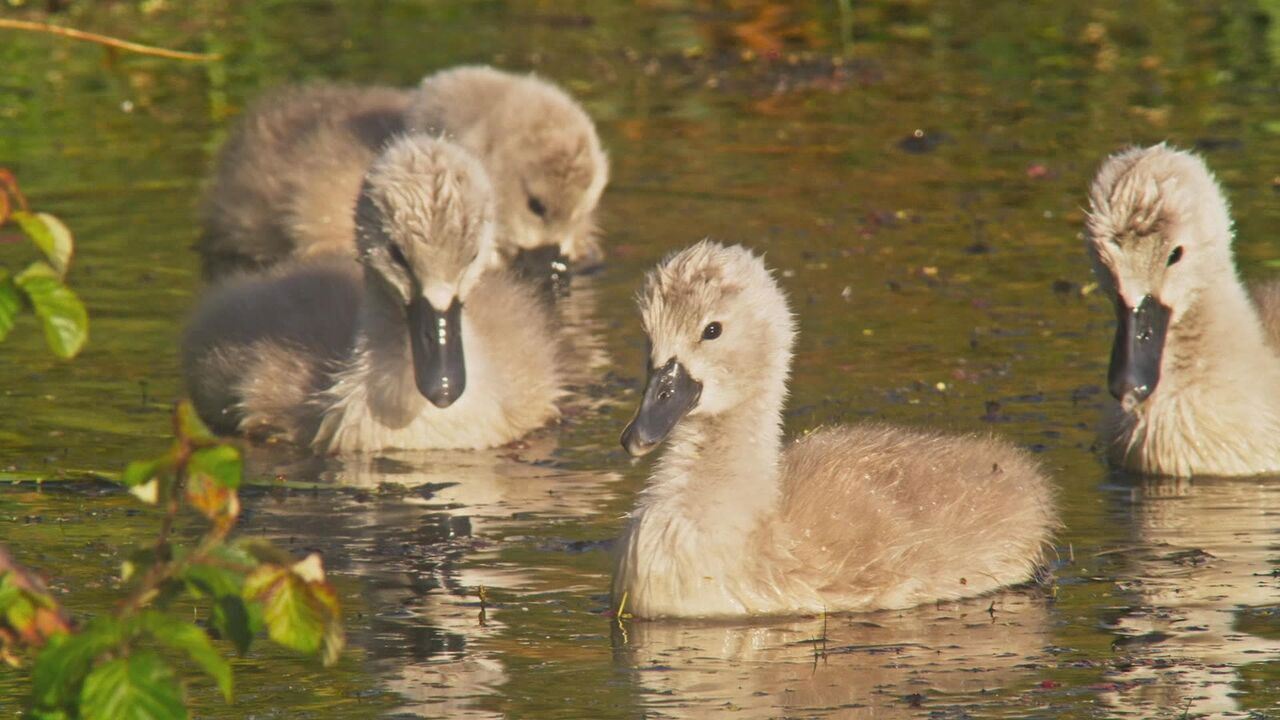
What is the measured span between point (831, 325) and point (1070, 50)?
6.74 m

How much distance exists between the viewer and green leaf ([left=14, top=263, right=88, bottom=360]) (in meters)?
4.16

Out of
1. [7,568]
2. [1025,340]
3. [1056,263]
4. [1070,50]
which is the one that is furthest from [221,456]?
[1070,50]

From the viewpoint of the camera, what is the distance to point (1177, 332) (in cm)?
840

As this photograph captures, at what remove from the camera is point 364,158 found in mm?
11656

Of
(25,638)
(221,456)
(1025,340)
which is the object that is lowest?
(25,638)

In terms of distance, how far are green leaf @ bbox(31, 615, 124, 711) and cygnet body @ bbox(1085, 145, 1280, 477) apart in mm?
4871

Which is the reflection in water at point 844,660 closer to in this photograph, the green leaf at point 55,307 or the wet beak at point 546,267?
the green leaf at point 55,307

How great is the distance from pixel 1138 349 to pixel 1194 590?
147 cm

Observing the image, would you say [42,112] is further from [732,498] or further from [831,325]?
[732,498]

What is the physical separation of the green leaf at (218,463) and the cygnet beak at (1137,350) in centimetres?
462

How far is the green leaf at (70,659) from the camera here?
386 cm

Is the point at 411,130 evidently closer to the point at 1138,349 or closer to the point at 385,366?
the point at 385,366

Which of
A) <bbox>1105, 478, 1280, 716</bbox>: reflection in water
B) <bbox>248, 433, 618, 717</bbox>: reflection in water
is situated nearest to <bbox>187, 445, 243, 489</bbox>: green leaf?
<bbox>248, 433, 618, 717</bbox>: reflection in water

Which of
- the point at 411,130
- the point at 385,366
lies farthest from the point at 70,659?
the point at 411,130
